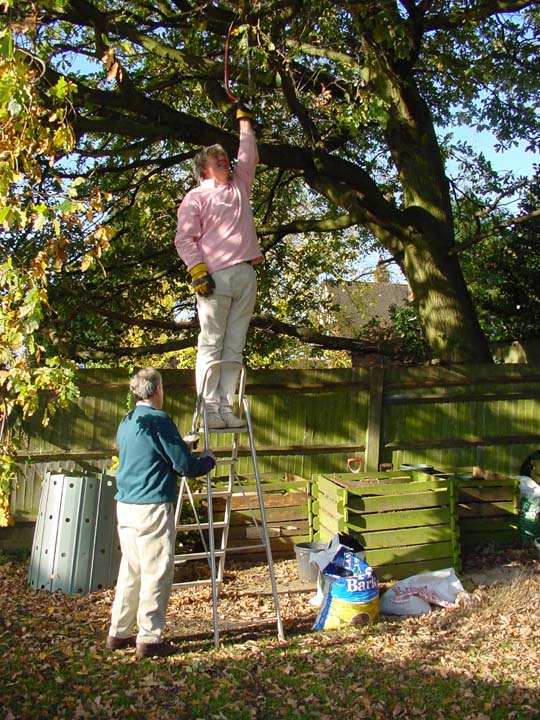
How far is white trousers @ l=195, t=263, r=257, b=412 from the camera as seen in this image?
5.62 m

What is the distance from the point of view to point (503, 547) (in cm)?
758

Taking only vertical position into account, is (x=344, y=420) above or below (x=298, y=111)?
below

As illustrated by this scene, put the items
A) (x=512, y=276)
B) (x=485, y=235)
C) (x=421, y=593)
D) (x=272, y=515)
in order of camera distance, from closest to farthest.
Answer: (x=421, y=593)
(x=272, y=515)
(x=485, y=235)
(x=512, y=276)

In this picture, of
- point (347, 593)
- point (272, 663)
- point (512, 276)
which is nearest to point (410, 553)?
point (347, 593)

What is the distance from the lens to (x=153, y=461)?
5.03 metres

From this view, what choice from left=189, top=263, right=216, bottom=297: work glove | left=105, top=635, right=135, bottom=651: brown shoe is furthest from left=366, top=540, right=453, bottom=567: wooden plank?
left=189, top=263, right=216, bottom=297: work glove

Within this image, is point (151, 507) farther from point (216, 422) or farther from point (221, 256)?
point (221, 256)

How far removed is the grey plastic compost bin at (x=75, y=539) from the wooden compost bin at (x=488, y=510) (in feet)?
10.8

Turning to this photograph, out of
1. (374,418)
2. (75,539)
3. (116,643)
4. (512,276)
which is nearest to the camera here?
(116,643)

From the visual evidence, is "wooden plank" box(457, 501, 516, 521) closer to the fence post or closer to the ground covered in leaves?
the ground covered in leaves

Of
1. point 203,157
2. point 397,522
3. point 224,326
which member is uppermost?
point 203,157

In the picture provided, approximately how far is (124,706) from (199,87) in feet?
28.3

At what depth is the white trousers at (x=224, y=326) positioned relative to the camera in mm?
5617

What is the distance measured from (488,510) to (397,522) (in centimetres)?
129
